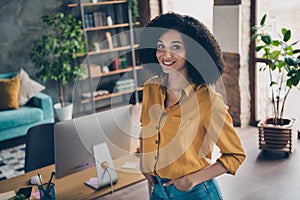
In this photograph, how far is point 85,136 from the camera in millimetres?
2182

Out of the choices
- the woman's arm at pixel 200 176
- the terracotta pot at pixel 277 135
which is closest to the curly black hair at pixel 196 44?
the woman's arm at pixel 200 176

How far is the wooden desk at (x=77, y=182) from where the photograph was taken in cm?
222

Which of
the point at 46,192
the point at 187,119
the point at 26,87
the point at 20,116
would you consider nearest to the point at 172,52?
the point at 187,119

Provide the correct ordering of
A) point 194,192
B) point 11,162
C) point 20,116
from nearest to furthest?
point 194,192, point 11,162, point 20,116

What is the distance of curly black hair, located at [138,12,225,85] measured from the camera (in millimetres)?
1596

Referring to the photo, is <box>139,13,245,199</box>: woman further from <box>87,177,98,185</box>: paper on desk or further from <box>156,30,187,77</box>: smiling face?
<box>87,177,98,185</box>: paper on desk

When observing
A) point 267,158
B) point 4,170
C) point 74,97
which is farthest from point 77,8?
point 267,158

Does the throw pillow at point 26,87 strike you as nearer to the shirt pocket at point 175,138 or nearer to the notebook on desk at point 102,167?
the notebook on desk at point 102,167

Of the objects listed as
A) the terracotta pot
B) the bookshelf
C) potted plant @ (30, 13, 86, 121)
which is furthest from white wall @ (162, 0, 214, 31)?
the terracotta pot

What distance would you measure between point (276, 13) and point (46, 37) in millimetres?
3184

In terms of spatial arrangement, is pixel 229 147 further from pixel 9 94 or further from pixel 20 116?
pixel 9 94

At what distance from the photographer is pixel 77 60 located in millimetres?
6332

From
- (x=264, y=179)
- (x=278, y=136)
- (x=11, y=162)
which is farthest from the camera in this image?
(x=11, y=162)

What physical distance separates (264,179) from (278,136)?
0.69 metres
